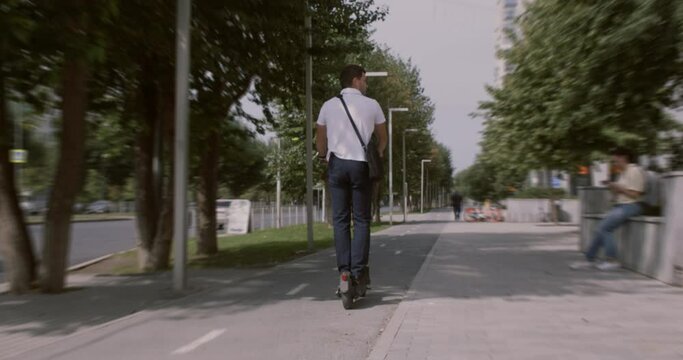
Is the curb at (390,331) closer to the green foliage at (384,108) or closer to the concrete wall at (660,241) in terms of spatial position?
the concrete wall at (660,241)

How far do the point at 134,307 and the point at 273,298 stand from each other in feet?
4.53

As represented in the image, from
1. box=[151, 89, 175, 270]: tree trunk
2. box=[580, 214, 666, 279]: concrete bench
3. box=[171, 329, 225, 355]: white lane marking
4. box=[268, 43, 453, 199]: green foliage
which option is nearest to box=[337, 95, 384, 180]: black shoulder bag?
box=[171, 329, 225, 355]: white lane marking

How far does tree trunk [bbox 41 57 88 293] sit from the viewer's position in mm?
7312

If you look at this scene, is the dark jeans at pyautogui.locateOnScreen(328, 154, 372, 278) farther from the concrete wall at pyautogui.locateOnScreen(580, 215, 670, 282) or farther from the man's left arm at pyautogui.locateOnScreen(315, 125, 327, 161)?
the concrete wall at pyautogui.locateOnScreen(580, 215, 670, 282)

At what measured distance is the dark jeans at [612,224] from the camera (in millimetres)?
8578

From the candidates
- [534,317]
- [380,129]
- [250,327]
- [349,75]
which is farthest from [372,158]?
[534,317]

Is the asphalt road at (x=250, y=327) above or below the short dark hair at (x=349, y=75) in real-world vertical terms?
below

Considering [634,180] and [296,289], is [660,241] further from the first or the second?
[296,289]

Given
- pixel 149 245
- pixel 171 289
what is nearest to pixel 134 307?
pixel 171 289

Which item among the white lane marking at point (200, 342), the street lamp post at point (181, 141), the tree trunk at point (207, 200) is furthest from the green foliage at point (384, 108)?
the white lane marking at point (200, 342)

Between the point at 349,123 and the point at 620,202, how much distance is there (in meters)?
4.81

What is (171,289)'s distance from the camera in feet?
24.2

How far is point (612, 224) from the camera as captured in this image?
28.6 feet

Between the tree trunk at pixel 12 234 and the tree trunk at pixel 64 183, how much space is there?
1.23ft
